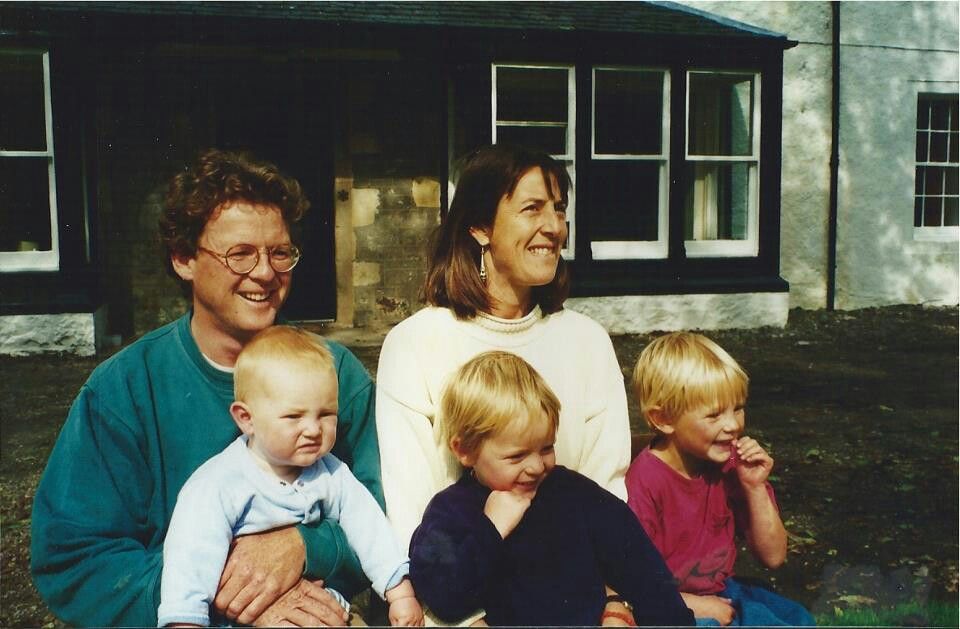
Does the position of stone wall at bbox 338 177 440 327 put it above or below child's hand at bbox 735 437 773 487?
above

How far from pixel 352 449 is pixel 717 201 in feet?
23.5

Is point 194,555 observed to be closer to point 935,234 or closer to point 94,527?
point 94,527

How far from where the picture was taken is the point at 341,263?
6203mm

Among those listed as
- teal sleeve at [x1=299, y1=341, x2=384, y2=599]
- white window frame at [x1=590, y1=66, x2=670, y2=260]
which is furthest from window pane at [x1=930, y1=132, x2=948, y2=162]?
teal sleeve at [x1=299, y1=341, x2=384, y2=599]

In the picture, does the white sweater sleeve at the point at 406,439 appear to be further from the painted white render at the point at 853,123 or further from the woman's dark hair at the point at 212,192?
the painted white render at the point at 853,123

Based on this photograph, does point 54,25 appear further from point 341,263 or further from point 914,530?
point 914,530

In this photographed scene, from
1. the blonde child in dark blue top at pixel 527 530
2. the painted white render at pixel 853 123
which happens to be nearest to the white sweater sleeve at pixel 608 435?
the blonde child in dark blue top at pixel 527 530

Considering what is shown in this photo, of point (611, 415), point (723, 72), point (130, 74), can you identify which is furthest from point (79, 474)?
point (723, 72)

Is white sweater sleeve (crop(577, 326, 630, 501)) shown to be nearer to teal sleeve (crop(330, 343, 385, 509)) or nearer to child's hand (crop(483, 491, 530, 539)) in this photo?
child's hand (crop(483, 491, 530, 539))

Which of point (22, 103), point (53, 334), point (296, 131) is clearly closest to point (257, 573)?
point (53, 334)

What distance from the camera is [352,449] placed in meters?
2.03

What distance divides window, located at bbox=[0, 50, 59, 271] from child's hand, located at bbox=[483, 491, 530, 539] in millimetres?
4247

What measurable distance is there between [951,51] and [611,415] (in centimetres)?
874

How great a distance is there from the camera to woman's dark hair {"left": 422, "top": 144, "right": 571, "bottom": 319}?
2.07 m
